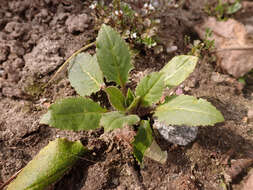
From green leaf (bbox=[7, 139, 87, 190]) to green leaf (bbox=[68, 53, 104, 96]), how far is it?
0.42 metres

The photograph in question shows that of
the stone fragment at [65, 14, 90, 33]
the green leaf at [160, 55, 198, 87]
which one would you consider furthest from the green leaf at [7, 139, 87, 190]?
the stone fragment at [65, 14, 90, 33]

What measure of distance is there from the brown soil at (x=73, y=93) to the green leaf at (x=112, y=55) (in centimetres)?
28

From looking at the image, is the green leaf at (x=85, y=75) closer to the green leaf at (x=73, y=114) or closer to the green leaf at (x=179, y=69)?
the green leaf at (x=73, y=114)

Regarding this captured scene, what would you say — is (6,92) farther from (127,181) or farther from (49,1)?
(127,181)

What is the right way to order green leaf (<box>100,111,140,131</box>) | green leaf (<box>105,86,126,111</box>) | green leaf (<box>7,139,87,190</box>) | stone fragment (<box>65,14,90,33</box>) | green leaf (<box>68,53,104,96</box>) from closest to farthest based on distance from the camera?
1. green leaf (<box>100,111,140,131</box>)
2. green leaf (<box>7,139,87,190</box>)
3. green leaf (<box>105,86,126,111</box>)
4. green leaf (<box>68,53,104,96</box>)
5. stone fragment (<box>65,14,90,33</box>)

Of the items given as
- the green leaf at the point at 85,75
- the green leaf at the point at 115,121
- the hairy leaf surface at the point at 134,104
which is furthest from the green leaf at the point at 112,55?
the green leaf at the point at 115,121

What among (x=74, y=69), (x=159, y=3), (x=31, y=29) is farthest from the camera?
(x=159, y=3)

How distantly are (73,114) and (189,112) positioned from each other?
735mm

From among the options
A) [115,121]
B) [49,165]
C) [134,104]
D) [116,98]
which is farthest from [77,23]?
[49,165]

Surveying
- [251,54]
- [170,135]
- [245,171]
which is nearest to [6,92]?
[170,135]

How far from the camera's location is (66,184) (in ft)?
4.96

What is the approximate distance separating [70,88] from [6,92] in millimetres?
509

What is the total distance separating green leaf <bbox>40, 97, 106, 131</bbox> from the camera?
1.34m

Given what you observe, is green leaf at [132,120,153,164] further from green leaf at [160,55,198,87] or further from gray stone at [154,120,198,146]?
green leaf at [160,55,198,87]
